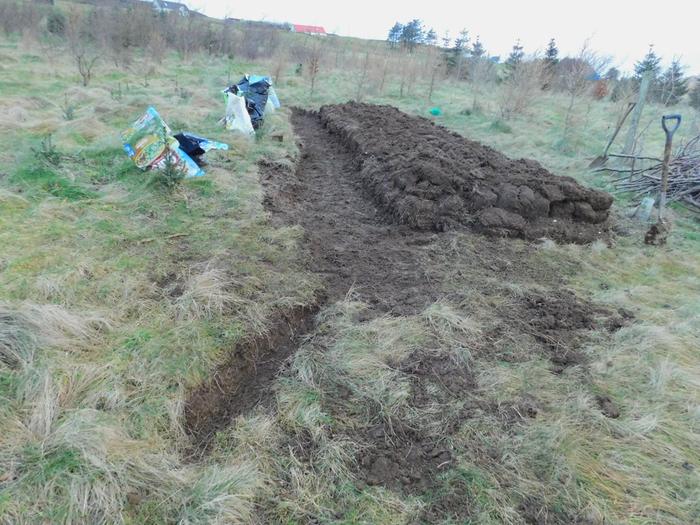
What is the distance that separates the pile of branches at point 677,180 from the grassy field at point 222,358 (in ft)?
6.12

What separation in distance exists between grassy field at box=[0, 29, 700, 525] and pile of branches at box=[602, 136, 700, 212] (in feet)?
6.12

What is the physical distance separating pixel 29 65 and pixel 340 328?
18797 mm

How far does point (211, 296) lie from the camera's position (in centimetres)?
340

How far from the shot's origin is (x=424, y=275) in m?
4.24

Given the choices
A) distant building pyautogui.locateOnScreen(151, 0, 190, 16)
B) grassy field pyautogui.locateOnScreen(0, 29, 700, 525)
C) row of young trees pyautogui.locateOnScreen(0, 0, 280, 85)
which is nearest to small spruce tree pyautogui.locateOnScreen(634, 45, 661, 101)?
grassy field pyautogui.locateOnScreen(0, 29, 700, 525)

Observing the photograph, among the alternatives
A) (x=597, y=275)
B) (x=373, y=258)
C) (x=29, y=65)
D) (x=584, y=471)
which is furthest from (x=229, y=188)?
(x=29, y=65)

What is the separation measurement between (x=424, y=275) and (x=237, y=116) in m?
6.70

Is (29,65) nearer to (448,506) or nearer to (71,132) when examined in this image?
(71,132)

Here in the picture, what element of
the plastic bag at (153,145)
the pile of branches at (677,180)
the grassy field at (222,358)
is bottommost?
the grassy field at (222,358)

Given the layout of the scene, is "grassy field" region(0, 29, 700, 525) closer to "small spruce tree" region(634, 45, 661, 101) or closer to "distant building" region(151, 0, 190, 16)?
"small spruce tree" region(634, 45, 661, 101)

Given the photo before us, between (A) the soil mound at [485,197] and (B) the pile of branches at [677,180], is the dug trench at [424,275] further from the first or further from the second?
(B) the pile of branches at [677,180]

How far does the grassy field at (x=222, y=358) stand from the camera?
2.02 meters

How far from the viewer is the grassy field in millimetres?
2020

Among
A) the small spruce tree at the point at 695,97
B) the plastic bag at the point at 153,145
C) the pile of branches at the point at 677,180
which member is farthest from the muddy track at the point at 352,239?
the small spruce tree at the point at 695,97
